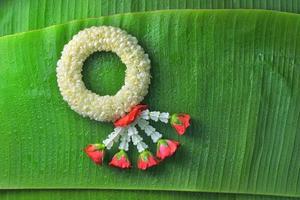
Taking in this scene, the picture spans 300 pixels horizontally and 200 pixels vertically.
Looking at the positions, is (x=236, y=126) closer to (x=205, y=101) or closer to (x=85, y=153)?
(x=205, y=101)

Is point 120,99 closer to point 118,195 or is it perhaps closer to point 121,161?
point 121,161

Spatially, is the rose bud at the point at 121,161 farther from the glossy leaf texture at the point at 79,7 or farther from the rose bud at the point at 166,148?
the glossy leaf texture at the point at 79,7

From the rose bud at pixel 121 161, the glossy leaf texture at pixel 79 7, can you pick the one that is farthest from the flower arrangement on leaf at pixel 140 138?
the glossy leaf texture at pixel 79 7

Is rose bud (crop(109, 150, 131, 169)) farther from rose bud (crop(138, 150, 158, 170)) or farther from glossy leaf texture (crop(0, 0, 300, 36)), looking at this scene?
glossy leaf texture (crop(0, 0, 300, 36))

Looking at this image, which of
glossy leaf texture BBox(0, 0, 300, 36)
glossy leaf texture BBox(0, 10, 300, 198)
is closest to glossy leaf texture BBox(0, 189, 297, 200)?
glossy leaf texture BBox(0, 10, 300, 198)

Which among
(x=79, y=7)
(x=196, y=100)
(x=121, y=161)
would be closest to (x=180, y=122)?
(x=196, y=100)
